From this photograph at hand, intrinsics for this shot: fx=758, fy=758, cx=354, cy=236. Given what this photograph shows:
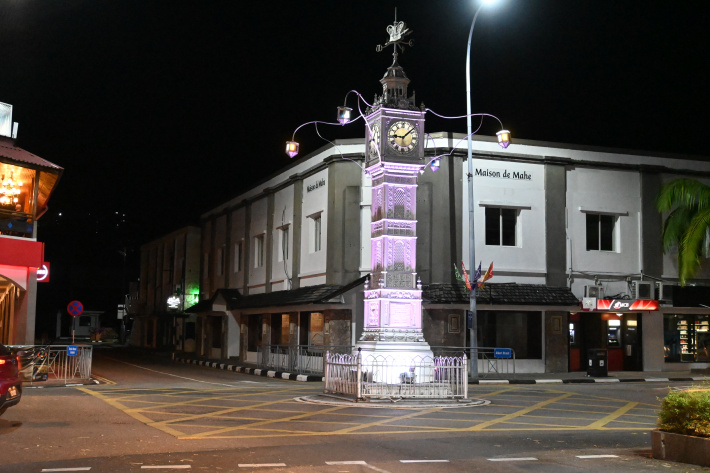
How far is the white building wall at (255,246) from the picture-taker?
37156 millimetres

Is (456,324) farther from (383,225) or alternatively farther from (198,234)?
(198,234)

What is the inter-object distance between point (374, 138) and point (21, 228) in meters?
11.5

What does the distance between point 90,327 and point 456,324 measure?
70278mm

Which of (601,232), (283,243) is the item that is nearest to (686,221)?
(601,232)

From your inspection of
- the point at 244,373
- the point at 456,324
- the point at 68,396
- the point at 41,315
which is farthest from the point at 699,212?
the point at 41,315

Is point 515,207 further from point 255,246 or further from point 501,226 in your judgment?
point 255,246

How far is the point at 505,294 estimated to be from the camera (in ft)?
93.5

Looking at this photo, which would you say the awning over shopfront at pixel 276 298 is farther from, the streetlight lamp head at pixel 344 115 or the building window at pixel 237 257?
the streetlight lamp head at pixel 344 115

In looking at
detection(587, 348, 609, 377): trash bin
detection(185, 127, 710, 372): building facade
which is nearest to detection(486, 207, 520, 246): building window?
detection(185, 127, 710, 372): building facade

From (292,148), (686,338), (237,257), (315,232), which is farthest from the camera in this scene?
(237,257)

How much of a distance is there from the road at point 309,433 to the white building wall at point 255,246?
17.2 m

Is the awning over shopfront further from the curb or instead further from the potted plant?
the potted plant

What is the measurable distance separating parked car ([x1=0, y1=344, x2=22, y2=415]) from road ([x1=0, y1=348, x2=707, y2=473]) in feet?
1.35

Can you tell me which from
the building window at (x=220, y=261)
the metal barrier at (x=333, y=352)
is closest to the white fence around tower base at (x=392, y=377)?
the metal barrier at (x=333, y=352)
